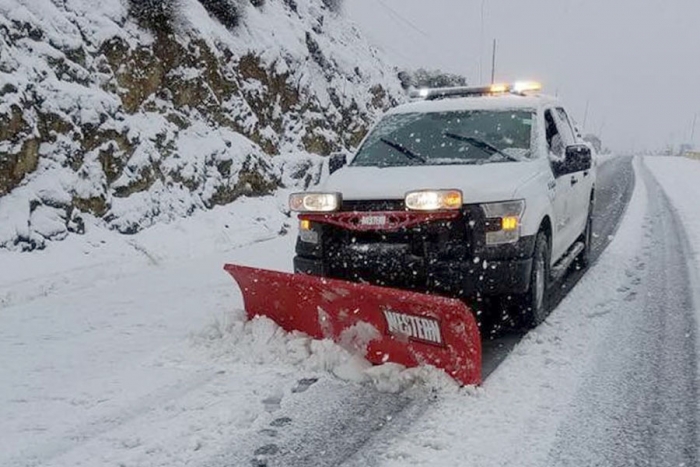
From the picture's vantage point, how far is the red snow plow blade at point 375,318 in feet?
11.9

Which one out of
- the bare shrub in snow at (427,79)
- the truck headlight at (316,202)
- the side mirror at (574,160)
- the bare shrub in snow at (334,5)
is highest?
the bare shrub in snow at (334,5)

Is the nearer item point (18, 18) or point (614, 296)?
point (614, 296)

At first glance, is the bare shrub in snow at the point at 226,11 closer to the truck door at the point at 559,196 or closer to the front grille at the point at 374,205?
the truck door at the point at 559,196

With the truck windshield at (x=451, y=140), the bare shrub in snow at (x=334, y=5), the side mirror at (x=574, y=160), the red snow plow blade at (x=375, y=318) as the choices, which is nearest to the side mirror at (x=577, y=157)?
the side mirror at (x=574, y=160)

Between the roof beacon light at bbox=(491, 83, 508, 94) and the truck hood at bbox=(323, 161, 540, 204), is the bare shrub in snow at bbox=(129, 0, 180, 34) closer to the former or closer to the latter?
the roof beacon light at bbox=(491, 83, 508, 94)

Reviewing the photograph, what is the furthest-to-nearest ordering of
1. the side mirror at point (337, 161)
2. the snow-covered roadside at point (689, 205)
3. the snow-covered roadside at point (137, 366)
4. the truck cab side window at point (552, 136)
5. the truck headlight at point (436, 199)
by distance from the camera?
the snow-covered roadside at point (689, 205), the side mirror at point (337, 161), the truck cab side window at point (552, 136), the truck headlight at point (436, 199), the snow-covered roadside at point (137, 366)

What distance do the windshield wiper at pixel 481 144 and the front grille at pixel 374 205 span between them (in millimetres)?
1218

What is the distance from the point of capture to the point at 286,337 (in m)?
4.50

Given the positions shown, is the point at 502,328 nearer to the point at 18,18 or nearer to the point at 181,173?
the point at 181,173

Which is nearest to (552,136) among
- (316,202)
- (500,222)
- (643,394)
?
(500,222)

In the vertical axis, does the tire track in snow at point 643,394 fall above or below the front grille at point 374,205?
below

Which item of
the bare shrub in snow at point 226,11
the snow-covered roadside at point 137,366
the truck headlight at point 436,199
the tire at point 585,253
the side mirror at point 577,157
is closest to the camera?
the snow-covered roadside at point 137,366

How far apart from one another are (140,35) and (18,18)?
2.33 meters

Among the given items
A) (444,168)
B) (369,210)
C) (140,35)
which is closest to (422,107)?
(444,168)
